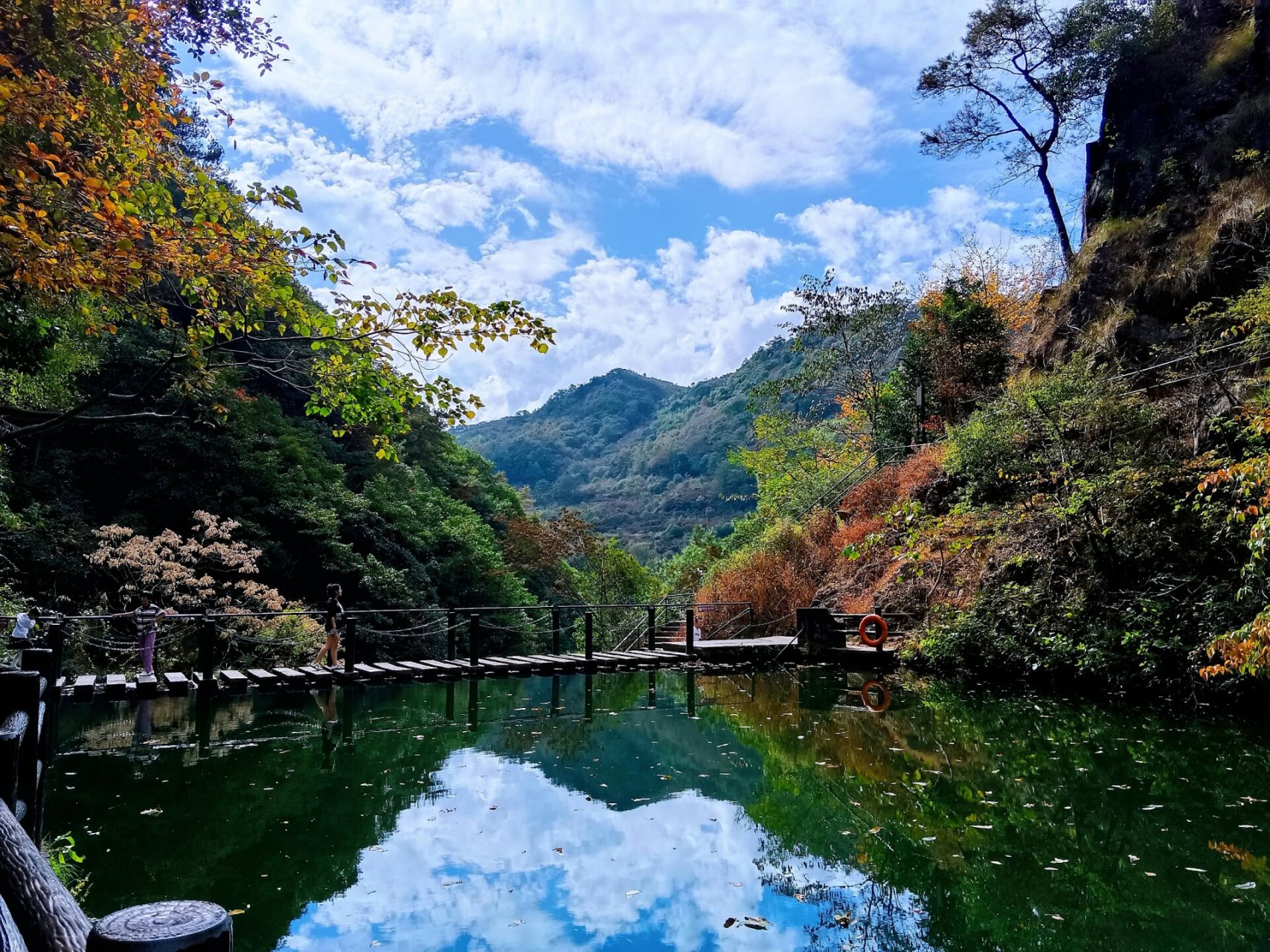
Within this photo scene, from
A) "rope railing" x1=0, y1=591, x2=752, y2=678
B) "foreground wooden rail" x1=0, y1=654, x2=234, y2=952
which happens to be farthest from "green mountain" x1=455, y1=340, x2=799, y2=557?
"foreground wooden rail" x1=0, y1=654, x2=234, y2=952

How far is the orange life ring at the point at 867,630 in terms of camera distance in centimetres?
1425

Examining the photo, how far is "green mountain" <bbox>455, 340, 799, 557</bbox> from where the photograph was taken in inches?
2143

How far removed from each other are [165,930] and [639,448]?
64.9 metres

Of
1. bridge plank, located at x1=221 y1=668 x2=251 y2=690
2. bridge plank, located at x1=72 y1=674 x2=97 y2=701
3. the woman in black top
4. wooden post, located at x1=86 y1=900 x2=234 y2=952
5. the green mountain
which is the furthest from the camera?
the green mountain

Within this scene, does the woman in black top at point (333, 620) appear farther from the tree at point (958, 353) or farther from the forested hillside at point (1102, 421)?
the tree at point (958, 353)

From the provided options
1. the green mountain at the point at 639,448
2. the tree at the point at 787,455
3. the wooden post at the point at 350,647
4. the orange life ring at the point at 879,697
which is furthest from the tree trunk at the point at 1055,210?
the green mountain at the point at 639,448

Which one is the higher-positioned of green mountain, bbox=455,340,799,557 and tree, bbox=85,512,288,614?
green mountain, bbox=455,340,799,557

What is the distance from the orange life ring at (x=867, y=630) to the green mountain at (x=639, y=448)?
34184mm

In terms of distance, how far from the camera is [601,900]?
452 centimetres

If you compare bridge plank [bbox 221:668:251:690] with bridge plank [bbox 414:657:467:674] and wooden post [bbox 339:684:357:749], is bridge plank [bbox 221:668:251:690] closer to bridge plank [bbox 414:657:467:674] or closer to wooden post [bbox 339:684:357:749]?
wooden post [bbox 339:684:357:749]

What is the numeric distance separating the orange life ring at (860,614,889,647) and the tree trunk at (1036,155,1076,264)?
9997mm

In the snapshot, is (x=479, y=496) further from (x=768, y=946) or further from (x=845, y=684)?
(x=768, y=946)

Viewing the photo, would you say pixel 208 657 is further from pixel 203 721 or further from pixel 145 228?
pixel 145 228

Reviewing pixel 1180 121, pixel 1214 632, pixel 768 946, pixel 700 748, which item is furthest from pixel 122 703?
pixel 1180 121
